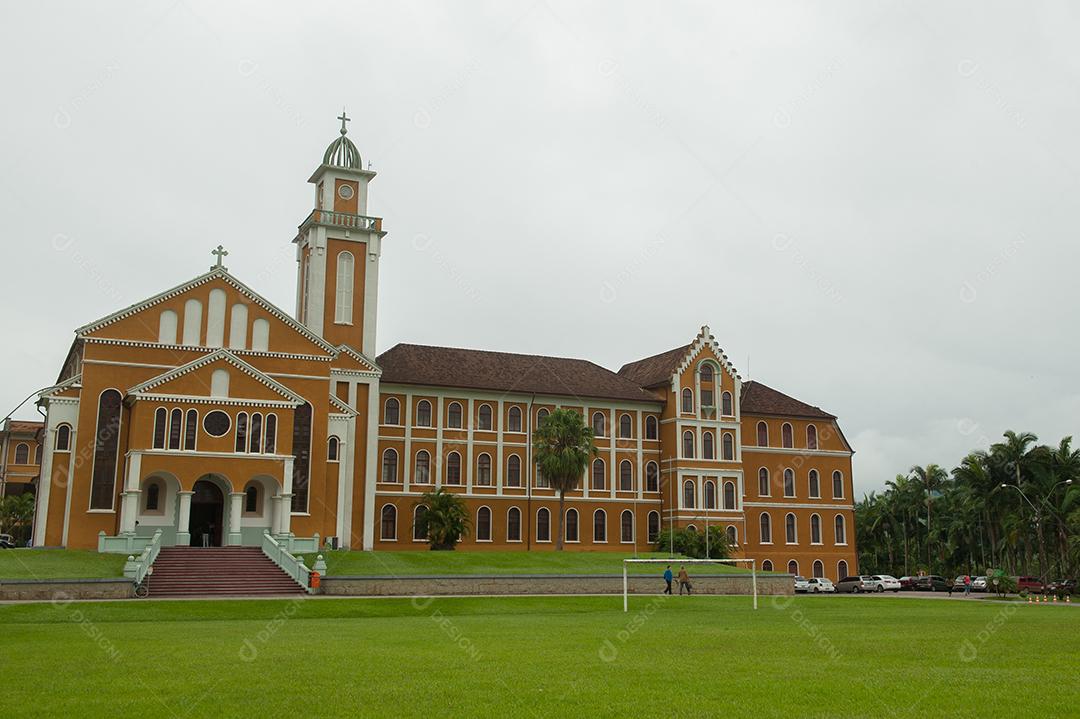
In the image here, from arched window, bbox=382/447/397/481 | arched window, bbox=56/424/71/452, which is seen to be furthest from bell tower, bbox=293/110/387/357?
arched window, bbox=56/424/71/452

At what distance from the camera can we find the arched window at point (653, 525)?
217 ft

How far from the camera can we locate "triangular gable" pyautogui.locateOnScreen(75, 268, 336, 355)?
4718 centimetres

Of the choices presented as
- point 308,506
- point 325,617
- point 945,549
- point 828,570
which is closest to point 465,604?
point 325,617

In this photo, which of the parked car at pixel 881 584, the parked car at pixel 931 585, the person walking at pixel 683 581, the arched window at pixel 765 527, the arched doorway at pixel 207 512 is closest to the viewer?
the person walking at pixel 683 581

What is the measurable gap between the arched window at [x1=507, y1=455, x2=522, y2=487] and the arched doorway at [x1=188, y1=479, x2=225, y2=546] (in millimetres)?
20588

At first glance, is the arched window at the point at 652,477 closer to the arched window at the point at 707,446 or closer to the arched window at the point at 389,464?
the arched window at the point at 707,446

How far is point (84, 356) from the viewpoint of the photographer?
46.6 metres

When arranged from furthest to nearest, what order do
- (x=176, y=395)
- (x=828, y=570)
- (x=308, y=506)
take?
(x=828, y=570) → (x=308, y=506) → (x=176, y=395)

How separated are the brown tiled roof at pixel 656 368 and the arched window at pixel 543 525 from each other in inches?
494

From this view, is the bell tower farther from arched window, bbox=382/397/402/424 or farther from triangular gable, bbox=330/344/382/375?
arched window, bbox=382/397/402/424

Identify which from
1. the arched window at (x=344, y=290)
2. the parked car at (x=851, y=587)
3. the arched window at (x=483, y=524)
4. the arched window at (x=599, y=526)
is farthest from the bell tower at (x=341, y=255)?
the parked car at (x=851, y=587)

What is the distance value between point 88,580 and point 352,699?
23.6 meters

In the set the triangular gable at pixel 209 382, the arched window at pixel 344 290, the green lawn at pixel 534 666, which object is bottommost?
the green lawn at pixel 534 666

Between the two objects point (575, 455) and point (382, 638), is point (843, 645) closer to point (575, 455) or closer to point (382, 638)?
point (382, 638)
